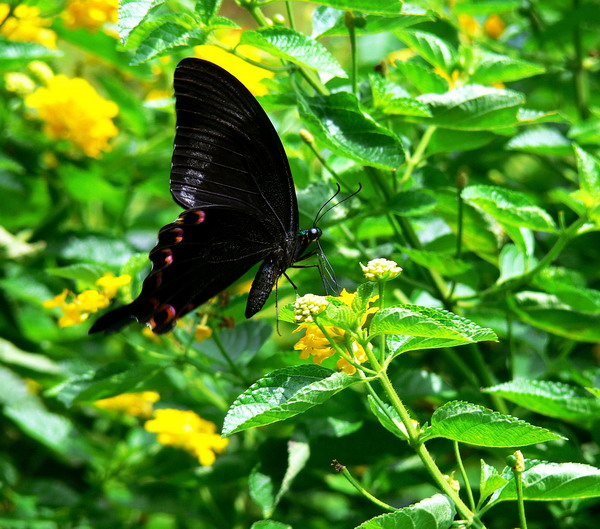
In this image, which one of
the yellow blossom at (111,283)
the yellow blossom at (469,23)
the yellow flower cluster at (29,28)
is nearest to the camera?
the yellow blossom at (111,283)

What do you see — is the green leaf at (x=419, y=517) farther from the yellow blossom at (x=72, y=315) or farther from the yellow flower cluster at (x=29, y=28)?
the yellow flower cluster at (x=29, y=28)

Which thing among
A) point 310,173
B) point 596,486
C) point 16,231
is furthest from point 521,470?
point 16,231

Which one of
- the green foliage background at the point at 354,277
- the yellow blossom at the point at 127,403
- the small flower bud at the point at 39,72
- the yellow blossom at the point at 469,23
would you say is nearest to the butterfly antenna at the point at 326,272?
the green foliage background at the point at 354,277

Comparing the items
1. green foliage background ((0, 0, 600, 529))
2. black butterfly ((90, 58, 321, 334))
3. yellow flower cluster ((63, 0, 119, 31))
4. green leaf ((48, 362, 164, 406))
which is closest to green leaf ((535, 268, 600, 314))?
green foliage background ((0, 0, 600, 529))

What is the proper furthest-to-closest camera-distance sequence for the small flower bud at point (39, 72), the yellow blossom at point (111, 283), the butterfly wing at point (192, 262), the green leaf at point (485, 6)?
the small flower bud at point (39, 72)
the green leaf at point (485, 6)
the yellow blossom at point (111, 283)
the butterfly wing at point (192, 262)

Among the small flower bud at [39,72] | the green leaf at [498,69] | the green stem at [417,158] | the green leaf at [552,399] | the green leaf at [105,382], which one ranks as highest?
the green leaf at [498,69]

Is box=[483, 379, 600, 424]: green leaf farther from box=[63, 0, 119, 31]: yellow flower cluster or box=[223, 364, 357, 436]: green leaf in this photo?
box=[63, 0, 119, 31]: yellow flower cluster

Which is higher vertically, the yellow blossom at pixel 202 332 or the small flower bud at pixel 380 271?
the small flower bud at pixel 380 271
